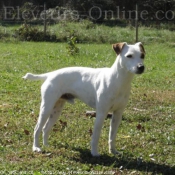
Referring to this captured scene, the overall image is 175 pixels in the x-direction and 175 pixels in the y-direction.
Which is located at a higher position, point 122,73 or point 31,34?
point 122,73

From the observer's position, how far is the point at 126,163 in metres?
5.83

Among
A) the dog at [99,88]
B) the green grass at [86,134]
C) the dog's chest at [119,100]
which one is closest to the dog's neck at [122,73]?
the dog at [99,88]

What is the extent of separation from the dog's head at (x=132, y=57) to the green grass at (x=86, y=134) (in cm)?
115

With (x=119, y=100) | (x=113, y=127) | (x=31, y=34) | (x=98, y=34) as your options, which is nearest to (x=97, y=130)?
(x=113, y=127)

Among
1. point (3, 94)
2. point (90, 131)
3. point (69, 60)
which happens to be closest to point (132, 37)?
point (69, 60)

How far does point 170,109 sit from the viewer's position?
882cm

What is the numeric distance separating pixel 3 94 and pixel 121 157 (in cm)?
442

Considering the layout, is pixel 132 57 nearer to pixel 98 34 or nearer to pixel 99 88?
pixel 99 88

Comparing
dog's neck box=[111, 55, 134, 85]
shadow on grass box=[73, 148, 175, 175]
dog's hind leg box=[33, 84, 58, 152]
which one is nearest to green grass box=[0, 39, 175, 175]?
shadow on grass box=[73, 148, 175, 175]

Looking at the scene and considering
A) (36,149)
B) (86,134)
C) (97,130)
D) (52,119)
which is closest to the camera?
(97,130)

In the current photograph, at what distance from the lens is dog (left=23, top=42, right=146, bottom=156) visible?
5.72m

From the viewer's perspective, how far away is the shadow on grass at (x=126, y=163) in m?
5.66

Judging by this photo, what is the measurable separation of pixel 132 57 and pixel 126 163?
127 centimetres

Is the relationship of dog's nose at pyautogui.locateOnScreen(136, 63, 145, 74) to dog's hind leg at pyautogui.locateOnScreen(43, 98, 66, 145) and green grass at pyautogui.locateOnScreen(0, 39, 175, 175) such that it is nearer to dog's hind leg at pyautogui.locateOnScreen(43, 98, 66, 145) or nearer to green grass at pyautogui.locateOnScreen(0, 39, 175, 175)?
green grass at pyautogui.locateOnScreen(0, 39, 175, 175)
